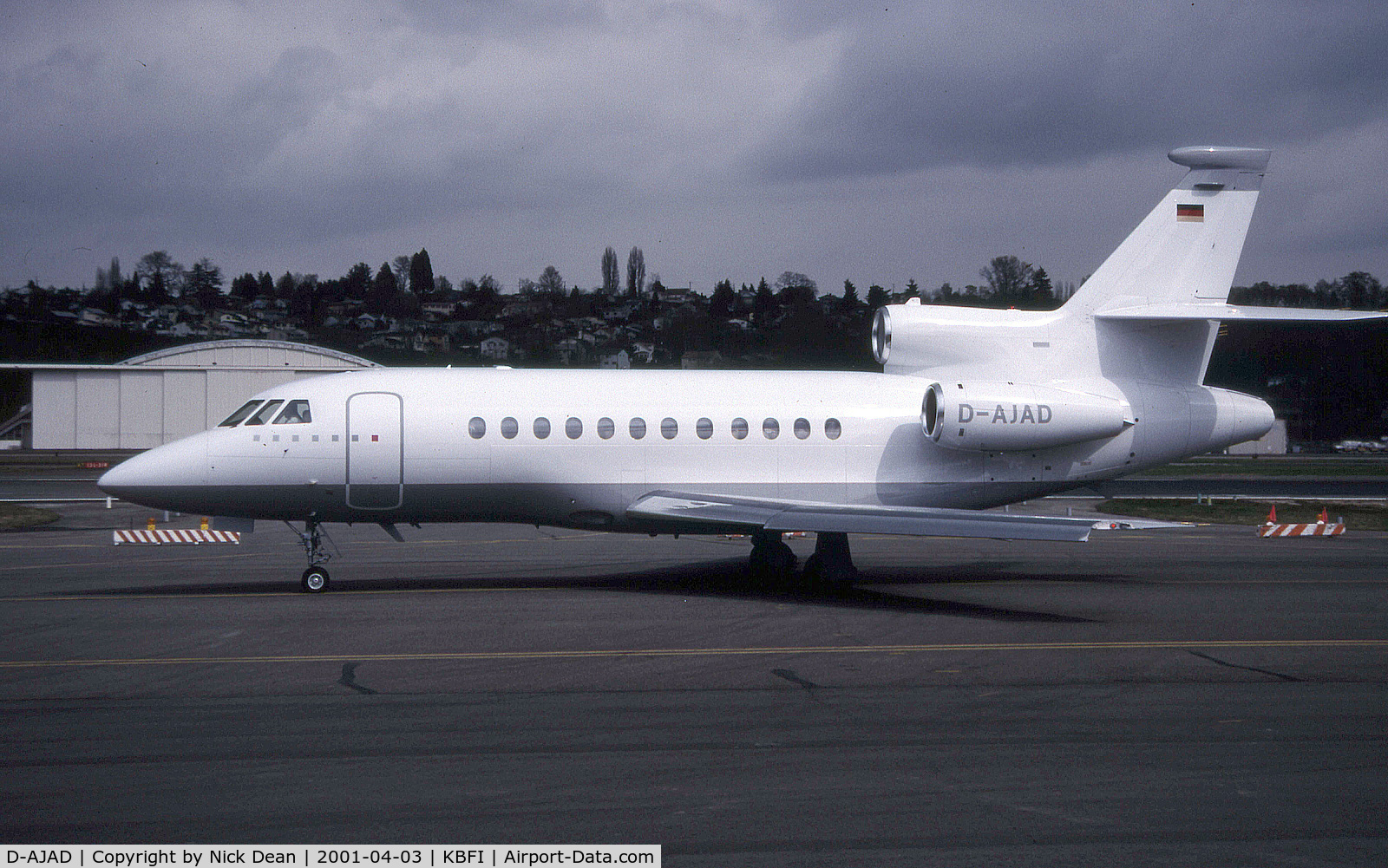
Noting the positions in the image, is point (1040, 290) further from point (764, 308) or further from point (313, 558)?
point (313, 558)

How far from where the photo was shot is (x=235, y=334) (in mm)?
76375

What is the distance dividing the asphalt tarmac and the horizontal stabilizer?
419 centimetres

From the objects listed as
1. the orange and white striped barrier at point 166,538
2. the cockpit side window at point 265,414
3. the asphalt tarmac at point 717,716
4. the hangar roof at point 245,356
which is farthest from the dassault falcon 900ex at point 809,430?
the hangar roof at point 245,356

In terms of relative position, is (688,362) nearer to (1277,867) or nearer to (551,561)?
(551,561)

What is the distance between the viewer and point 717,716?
9359 mm

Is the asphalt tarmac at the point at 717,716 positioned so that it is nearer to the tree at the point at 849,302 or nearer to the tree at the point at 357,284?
the tree at the point at 849,302

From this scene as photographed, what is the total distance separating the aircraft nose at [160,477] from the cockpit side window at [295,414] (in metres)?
1.18

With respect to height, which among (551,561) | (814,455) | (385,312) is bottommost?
(551,561)

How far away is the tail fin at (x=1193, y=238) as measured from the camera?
19.1m

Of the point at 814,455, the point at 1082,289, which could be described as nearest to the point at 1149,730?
the point at 814,455

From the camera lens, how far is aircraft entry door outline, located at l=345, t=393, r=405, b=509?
16812 mm

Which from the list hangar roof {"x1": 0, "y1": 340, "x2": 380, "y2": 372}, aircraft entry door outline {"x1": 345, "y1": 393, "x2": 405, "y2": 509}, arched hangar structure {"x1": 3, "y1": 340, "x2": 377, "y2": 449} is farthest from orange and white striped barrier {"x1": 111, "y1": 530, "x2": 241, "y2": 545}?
hangar roof {"x1": 0, "y1": 340, "x2": 380, "y2": 372}

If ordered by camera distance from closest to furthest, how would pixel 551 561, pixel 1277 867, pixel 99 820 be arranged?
1. pixel 1277 867
2. pixel 99 820
3. pixel 551 561

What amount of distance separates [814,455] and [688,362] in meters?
23.3
